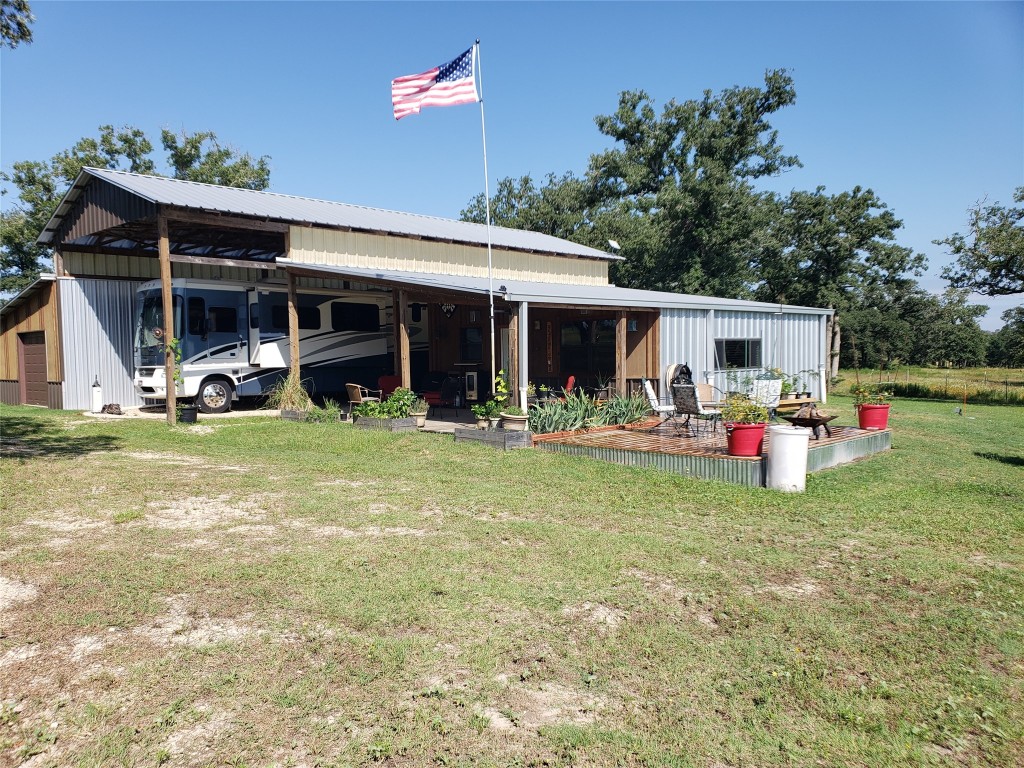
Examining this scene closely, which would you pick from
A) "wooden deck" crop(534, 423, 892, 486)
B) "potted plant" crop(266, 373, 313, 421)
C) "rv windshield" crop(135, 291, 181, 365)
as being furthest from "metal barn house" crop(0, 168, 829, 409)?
"wooden deck" crop(534, 423, 892, 486)

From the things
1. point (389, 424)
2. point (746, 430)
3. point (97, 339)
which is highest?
point (97, 339)

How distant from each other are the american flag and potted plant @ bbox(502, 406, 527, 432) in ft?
18.3

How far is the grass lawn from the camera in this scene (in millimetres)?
2902

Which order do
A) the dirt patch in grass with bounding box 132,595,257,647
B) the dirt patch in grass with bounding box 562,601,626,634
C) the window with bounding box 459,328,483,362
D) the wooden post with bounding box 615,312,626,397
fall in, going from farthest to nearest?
the window with bounding box 459,328,483,362
the wooden post with bounding box 615,312,626,397
the dirt patch in grass with bounding box 562,601,626,634
the dirt patch in grass with bounding box 132,595,257,647

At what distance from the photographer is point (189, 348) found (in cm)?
1430

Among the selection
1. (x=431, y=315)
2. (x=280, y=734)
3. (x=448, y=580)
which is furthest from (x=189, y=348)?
(x=280, y=734)

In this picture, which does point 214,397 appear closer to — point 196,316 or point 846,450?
point 196,316

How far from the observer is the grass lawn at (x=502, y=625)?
290 cm

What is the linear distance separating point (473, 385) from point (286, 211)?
5871 millimetres

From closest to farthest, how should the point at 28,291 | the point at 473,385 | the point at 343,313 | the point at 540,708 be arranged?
the point at 540,708, the point at 473,385, the point at 343,313, the point at 28,291

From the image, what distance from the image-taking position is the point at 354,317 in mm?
16781

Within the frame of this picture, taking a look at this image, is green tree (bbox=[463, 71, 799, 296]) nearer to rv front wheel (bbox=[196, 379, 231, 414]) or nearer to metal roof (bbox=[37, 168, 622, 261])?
metal roof (bbox=[37, 168, 622, 261])

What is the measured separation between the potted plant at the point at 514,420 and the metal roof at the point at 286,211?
7.58 m

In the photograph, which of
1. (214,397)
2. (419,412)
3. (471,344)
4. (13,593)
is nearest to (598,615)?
(13,593)
